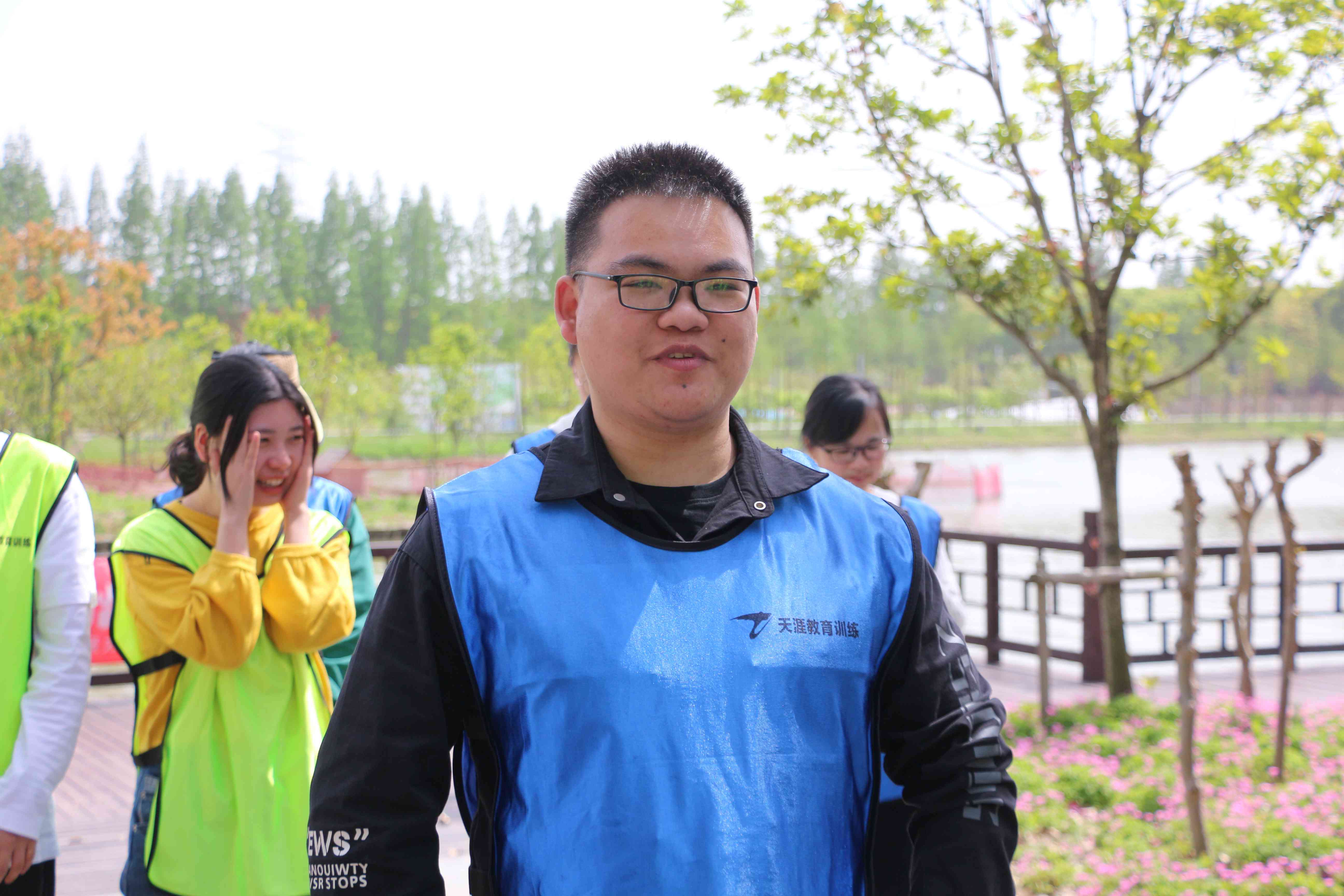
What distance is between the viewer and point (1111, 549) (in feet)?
18.1

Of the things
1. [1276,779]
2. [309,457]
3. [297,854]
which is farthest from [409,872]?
[1276,779]

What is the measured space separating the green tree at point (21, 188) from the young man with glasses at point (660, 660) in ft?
71.4

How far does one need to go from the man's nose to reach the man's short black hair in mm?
139

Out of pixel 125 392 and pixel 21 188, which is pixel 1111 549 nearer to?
pixel 125 392

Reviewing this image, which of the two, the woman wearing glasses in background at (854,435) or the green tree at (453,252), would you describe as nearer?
the woman wearing glasses in background at (854,435)

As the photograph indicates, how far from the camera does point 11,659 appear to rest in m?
1.89

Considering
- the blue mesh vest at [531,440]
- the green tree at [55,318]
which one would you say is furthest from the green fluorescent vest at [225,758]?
the green tree at [55,318]

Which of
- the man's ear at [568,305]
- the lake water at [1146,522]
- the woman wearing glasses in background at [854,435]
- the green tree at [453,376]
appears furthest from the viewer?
the green tree at [453,376]

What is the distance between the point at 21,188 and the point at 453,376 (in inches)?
352

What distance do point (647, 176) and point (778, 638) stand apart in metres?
0.60

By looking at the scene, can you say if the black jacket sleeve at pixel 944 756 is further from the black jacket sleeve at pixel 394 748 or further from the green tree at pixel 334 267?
the green tree at pixel 334 267

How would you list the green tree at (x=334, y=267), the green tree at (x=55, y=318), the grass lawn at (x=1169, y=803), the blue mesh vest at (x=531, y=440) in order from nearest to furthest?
1. the blue mesh vest at (x=531, y=440)
2. the grass lawn at (x=1169, y=803)
3. the green tree at (x=55, y=318)
4. the green tree at (x=334, y=267)

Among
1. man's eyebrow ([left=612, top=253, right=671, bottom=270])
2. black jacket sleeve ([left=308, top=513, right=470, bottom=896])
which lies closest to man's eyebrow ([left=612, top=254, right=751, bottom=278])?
man's eyebrow ([left=612, top=253, right=671, bottom=270])

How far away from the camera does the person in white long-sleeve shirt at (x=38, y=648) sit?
1.84 meters
